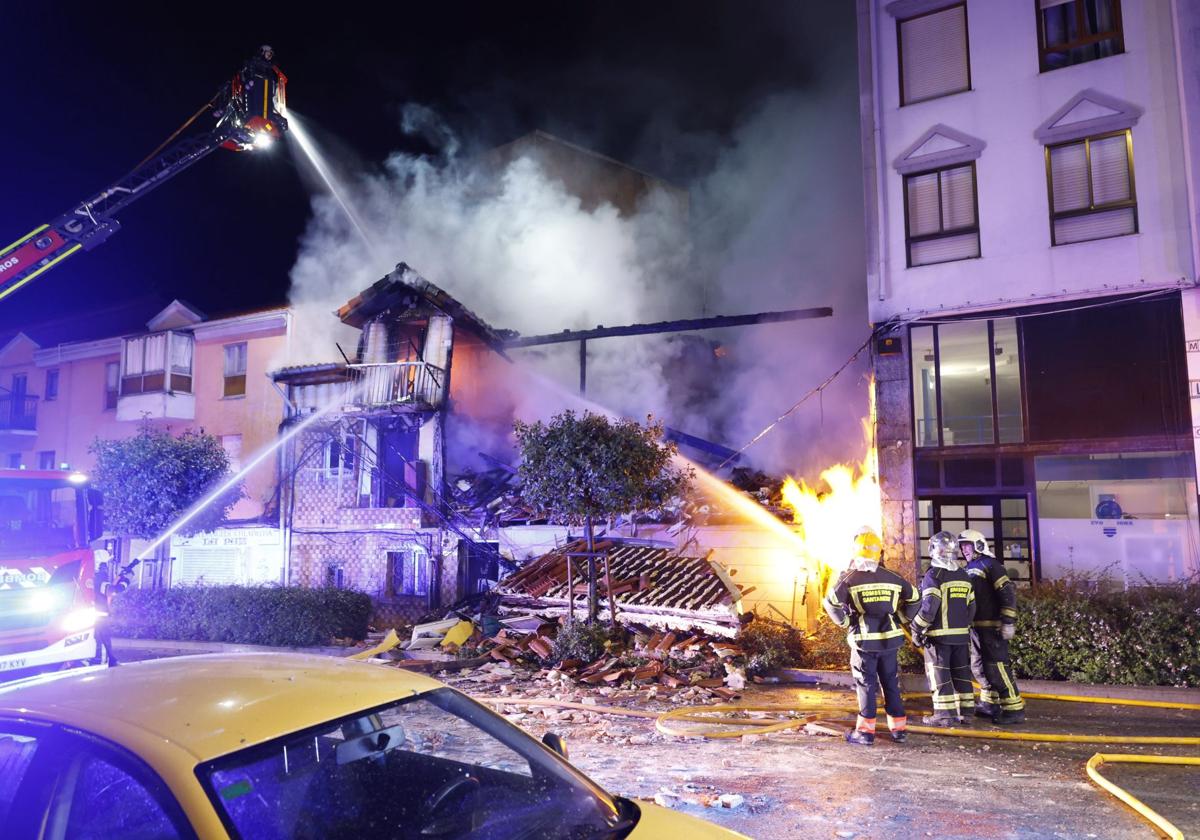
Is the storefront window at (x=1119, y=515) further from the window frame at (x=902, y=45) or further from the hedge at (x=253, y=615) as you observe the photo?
the hedge at (x=253, y=615)

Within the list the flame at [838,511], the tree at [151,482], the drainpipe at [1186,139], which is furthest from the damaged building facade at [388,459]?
the drainpipe at [1186,139]

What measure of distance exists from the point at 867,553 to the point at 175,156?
16591 mm

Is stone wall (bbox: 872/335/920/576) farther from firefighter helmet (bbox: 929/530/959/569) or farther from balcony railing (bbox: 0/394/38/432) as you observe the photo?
balcony railing (bbox: 0/394/38/432)

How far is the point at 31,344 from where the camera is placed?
100 ft

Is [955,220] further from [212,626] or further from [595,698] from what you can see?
[212,626]

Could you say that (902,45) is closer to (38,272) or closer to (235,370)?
(38,272)

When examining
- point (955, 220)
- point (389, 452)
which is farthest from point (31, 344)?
point (955, 220)

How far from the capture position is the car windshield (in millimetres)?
2385

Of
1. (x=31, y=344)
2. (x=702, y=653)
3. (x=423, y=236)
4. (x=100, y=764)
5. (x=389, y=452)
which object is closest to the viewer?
(x=100, y=764)

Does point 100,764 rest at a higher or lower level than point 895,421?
lower

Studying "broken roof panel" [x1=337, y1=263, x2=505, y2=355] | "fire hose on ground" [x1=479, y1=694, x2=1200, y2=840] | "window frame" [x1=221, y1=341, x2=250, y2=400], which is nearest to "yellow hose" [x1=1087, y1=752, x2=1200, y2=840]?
"fire hose on ground" [x1=479, y1=694, x2=1200, y2=840]

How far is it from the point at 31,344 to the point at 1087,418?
115 feet

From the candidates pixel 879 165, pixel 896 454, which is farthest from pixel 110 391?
pixel 896 454

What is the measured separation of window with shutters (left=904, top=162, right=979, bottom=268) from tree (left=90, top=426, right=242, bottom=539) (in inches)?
629
